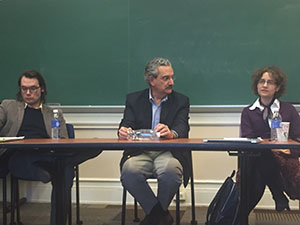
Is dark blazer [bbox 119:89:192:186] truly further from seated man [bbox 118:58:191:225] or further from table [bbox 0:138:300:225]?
table [bbox 0:138:300:225]

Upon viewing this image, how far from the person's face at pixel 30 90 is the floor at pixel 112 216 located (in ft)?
3.13

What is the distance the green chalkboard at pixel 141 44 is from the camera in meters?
3.57

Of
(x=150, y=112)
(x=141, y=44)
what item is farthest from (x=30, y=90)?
(x=141, y=44)

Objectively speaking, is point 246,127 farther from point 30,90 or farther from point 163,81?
point 30,90

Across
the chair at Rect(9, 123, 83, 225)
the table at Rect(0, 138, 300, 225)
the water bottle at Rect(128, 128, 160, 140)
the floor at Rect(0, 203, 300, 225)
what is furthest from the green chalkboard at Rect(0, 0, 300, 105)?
the table at Rect(0, 138, 300, 225)

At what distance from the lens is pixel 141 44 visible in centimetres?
375

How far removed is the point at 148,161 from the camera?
2.91 meters

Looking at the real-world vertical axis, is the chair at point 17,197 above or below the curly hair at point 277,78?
below

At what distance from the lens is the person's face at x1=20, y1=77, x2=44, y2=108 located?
129 inches

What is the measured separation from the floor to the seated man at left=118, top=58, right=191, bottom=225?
0.67 m

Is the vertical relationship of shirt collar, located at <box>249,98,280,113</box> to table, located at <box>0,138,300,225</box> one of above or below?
above

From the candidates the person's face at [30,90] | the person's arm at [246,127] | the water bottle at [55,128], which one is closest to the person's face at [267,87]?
the person's arm at [246,127]

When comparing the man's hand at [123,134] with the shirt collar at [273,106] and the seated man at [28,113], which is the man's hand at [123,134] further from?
the shirt collar at [273,106]

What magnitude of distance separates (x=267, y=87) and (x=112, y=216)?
5.20 feet
